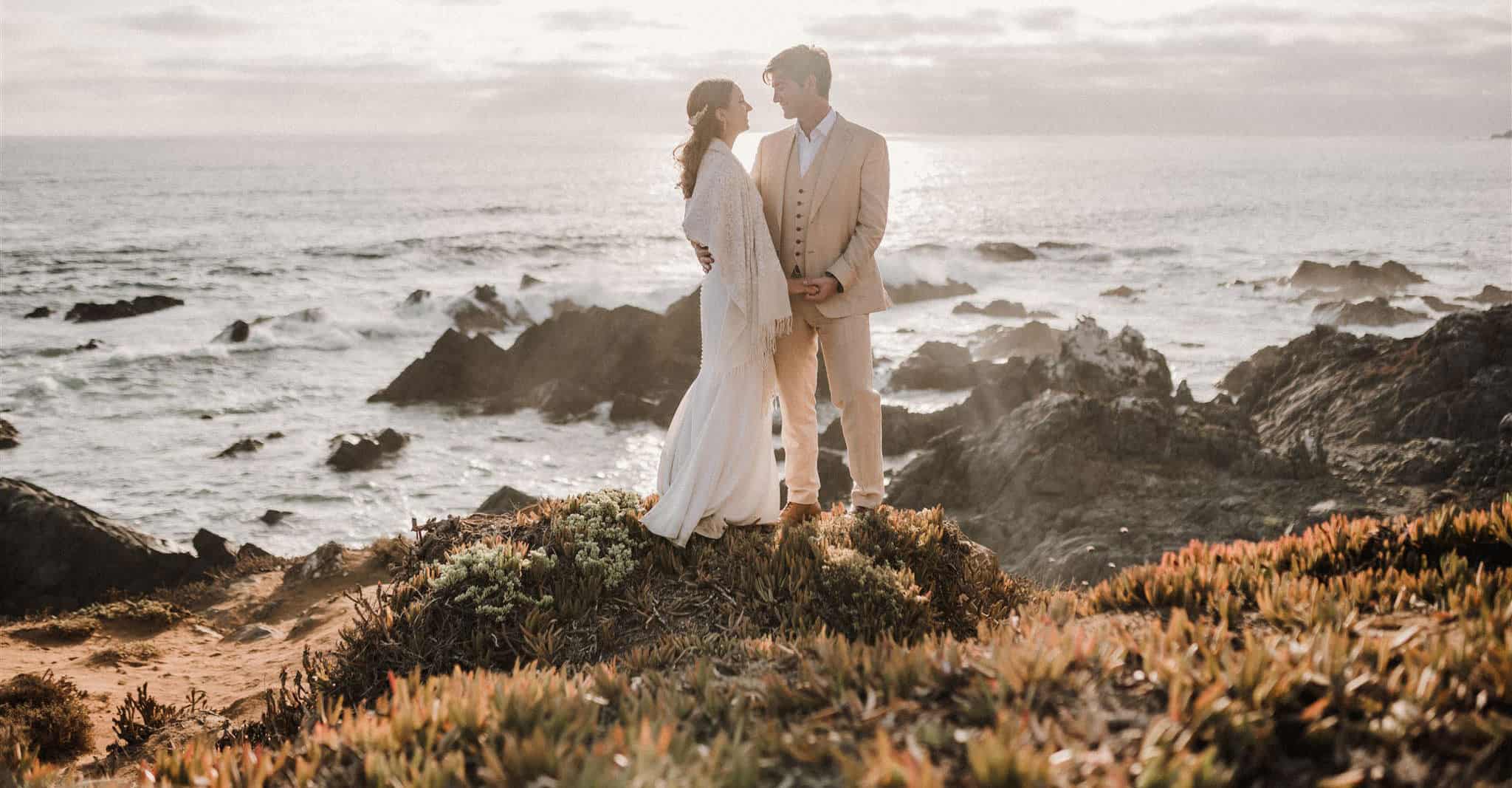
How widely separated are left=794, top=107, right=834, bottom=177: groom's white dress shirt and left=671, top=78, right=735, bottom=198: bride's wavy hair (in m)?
0.61

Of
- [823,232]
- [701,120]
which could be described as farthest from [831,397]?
[701,120]

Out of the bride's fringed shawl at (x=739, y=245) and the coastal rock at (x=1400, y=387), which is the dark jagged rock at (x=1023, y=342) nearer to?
the coastal rock at (x=1400, y=387)

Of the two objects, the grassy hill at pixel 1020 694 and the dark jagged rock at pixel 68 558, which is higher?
the grassy hill at pixel 1020 694

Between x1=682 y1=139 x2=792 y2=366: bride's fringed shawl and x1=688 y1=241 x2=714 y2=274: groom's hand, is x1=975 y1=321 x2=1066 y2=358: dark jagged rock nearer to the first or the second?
x1=688 y1=241 x2=714 y2=274: groom's hand

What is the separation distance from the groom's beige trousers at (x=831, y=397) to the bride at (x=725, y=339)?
0.24m

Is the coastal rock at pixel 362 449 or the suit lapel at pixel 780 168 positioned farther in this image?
the coastal rock at pixel 362 449

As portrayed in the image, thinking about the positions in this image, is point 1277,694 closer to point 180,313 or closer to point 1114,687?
point 1114,687

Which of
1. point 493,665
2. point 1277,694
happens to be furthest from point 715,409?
point 1277,694

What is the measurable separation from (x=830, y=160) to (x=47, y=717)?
6199 mm

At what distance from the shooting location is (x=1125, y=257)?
50344 millimetres

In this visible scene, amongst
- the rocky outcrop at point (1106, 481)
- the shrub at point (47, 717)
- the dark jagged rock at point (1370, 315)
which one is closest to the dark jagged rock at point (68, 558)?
the shrub at point (47, 717)

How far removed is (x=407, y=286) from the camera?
132 ft

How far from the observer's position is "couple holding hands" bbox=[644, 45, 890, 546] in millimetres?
6031

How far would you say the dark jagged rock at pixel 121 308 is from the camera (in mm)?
31922
